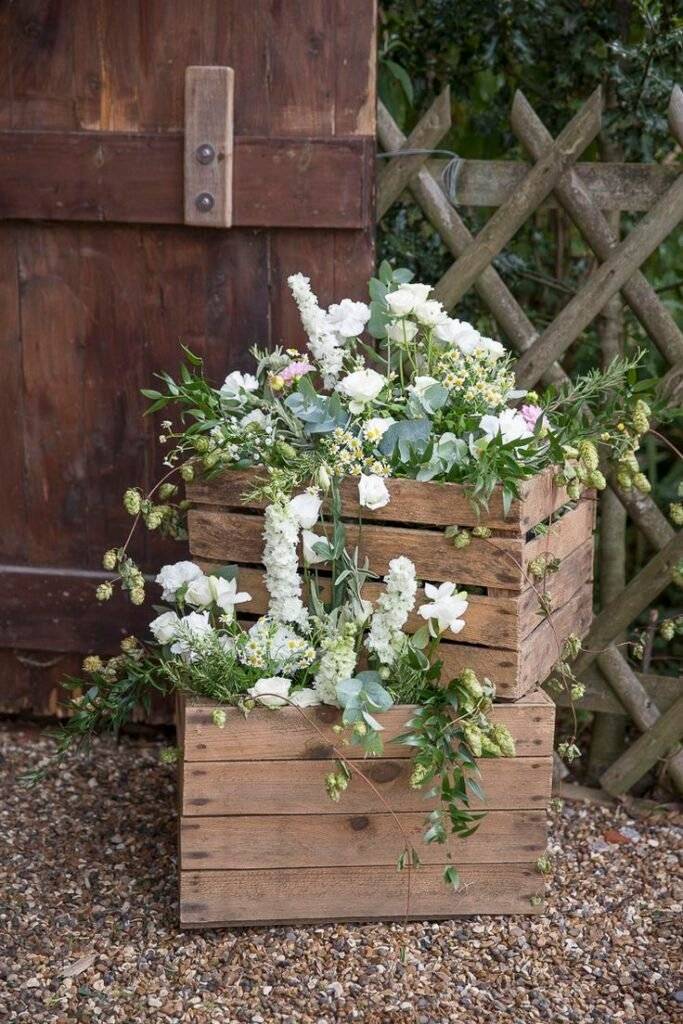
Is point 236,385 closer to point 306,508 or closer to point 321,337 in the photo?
point 321,337

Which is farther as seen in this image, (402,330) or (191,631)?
(402,330)

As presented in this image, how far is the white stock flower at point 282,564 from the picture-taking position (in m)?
2.09

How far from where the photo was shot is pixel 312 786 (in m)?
2.18

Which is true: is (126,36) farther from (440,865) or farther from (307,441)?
(440,865)

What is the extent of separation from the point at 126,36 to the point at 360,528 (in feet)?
4.03

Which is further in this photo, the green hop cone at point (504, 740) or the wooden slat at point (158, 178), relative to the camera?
the wooden slat at point (158, 178)

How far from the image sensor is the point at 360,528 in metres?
2.17

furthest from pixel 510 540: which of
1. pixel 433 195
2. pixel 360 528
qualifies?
pixel 433 195

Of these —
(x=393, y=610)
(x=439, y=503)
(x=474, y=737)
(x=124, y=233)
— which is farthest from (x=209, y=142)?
(x=474, y=737)

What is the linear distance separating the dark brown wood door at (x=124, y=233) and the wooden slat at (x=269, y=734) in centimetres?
80

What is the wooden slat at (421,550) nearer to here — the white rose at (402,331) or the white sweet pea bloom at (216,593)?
the white sweet pea bloom at (216,593)

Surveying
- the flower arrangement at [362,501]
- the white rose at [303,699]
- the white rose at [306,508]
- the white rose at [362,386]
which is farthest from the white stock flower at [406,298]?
the white rose at [303,699]

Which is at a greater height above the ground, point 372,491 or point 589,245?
point 589,245

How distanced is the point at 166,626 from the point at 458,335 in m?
0.76
